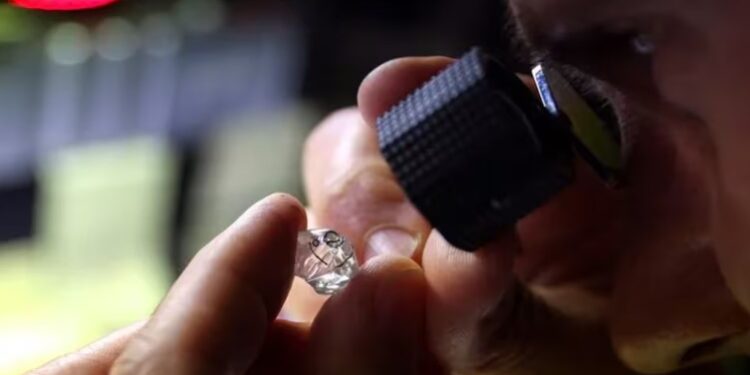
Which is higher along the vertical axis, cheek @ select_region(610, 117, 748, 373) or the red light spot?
cheek @ select_region(610, 117, 748, 373)

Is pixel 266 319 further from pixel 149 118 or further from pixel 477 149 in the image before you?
pixel 149 118

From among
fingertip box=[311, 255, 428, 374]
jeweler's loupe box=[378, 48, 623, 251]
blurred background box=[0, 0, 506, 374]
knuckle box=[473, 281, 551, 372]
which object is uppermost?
jeweler's loupe box=[378, 48, 623, 251]

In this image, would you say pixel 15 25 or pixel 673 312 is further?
pixel 15 25

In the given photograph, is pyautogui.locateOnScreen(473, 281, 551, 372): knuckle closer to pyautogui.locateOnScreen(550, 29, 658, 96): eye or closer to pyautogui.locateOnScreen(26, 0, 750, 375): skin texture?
pyautogui.locateOnScreen(26, 0, 750, 375): skin texture

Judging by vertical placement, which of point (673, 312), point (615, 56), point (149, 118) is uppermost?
point (615, 56)

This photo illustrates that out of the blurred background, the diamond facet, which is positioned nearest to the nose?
the diamond facet

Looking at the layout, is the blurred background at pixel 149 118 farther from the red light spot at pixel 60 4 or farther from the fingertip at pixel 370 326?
the fingertip at pixel 370 326

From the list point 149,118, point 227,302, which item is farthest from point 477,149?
point 149,118
